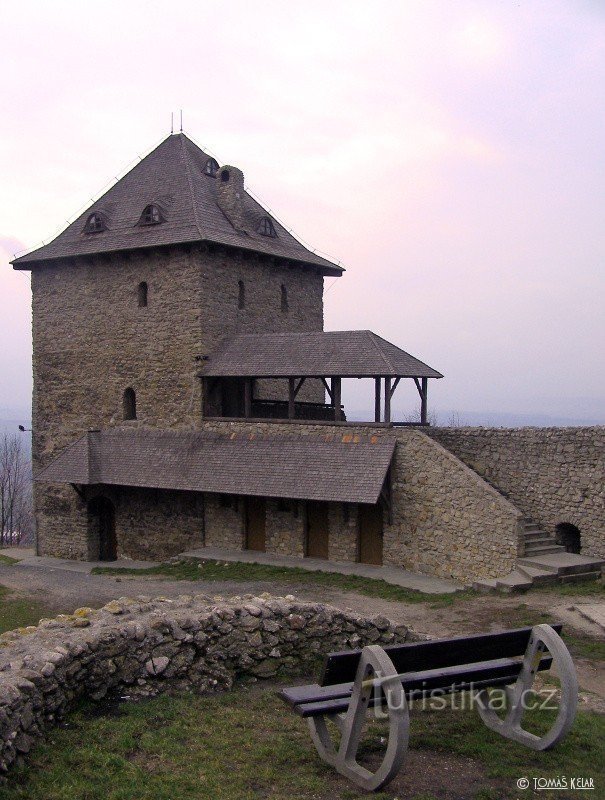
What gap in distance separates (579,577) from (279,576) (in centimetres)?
654

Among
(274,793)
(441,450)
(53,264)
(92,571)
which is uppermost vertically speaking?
(53,264)

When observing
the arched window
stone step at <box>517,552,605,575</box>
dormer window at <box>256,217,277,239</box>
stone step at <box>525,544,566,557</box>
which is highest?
dormer window at <box>256,217,277,239</box>

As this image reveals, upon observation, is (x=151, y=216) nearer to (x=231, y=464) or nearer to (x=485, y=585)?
(x=231, y=464)

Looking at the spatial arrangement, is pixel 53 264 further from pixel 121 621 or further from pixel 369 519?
pixel 121 621

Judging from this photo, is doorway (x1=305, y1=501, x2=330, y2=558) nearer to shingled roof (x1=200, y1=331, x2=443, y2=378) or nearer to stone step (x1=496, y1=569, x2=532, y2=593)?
shingled roof (x1=200, y1=331, x2=443, y2=378)

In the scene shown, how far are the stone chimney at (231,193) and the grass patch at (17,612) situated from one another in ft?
42.9

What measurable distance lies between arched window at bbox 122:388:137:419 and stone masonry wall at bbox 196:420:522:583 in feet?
Result: 20.2

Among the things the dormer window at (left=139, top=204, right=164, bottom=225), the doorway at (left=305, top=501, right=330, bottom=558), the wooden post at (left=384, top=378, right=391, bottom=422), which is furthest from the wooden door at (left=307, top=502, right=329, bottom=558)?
the dormer window at (left=139, top=204, right=164, bottom=225)

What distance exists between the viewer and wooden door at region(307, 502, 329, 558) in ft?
65.1

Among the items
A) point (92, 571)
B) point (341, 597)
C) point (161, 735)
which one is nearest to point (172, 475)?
point (92, 571)

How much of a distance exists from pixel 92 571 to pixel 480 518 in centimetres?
1080

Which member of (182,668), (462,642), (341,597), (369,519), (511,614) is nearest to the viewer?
(462,642)

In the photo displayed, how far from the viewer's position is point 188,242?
22031mm

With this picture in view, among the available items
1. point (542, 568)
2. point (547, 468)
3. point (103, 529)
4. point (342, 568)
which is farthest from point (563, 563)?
point (103, 529)
